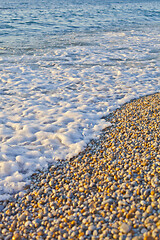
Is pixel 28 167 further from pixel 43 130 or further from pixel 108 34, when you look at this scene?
pixel 108 34

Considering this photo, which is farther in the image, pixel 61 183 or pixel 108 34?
pixel 108 34

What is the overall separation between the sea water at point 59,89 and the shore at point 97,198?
1.27 feet

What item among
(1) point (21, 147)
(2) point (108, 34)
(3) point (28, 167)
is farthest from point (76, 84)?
(2) point (108, 34)

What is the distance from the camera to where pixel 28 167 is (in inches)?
155

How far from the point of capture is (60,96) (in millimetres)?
7199

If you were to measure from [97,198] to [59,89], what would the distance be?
5314mm

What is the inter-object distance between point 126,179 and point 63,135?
6.73 ft

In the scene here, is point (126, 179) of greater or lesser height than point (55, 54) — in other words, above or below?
below

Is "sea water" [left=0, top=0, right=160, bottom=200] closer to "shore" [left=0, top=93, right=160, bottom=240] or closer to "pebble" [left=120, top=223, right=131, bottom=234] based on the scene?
"shore" [left=0, top=93, right=160, bottom=240]

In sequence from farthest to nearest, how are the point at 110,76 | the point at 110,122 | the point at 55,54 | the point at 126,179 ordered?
the point at 55,54
the point at 110,76
the point at 110,122
the point at 126,179

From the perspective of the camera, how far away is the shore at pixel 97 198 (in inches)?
101

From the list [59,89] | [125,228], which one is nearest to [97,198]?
[125,228]

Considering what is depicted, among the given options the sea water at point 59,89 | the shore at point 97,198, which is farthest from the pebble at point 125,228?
the sea water at point 59,89

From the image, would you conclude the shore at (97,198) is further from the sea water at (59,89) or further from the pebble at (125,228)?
the sea water at (59,89)
